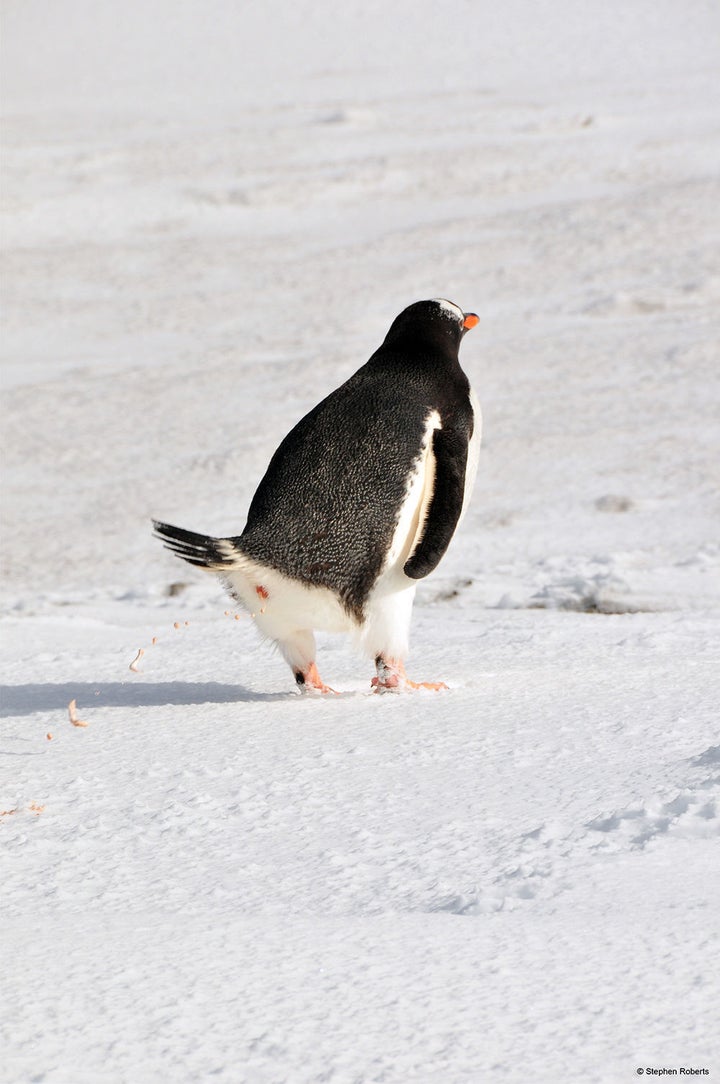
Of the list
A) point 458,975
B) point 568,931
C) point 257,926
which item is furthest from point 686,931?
point 257,926

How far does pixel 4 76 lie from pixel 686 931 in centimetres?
1496

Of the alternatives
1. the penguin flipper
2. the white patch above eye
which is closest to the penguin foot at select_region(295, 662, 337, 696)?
the penguin flipper

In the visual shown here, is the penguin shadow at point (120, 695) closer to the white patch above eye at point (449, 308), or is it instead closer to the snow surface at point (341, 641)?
the snow surface at point (341, 641)

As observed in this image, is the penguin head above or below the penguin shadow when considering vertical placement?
above

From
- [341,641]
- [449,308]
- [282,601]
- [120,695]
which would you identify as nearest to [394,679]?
[282,601]

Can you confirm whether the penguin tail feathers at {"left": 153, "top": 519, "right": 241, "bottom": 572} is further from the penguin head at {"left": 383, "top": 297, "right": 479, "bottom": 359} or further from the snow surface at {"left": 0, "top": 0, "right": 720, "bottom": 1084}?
the penguin head at {"left": 383, "top": 297, "right": 479, "bottom": 359}

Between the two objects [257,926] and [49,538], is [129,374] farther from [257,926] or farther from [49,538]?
[257,926]

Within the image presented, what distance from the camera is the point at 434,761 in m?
2.39

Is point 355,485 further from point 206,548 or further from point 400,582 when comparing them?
point 206,548

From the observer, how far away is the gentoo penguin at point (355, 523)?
296 cm

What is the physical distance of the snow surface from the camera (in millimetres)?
1500

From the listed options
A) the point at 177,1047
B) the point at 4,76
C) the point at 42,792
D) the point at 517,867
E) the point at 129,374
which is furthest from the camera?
the point at 4,76

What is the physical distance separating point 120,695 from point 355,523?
0.71 metres

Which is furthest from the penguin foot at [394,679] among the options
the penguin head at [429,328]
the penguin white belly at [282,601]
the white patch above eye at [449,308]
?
A: the white patch above eye at [449,308]
